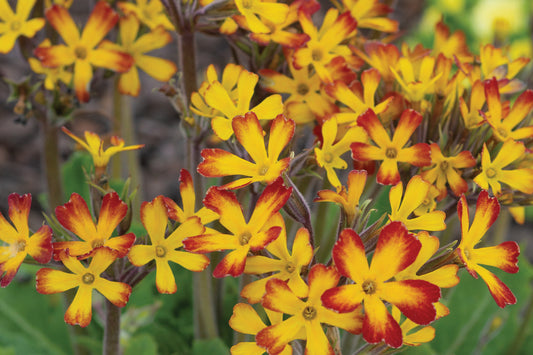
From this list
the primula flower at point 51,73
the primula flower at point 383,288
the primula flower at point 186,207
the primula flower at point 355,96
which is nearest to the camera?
the primula flower at point 383,288

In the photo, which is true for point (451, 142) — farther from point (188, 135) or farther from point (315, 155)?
point (188, 135)

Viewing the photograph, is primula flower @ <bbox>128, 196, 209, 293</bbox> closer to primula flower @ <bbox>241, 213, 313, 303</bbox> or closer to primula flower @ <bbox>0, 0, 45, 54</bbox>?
primula flower @ <bbox>241, 213, 313, 303</bbox>

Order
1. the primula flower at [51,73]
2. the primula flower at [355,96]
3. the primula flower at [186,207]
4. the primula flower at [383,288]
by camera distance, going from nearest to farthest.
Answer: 1. the primula flower at [383,288]
2. the primula flower at [186,207]
3. the primula flower at [355,96]
4. the primula flower at [51,73]

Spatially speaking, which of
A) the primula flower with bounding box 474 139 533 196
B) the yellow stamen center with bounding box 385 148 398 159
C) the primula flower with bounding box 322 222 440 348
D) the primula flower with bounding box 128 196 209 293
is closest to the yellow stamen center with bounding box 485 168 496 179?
the primula flower with bounding box 474 139 533 196

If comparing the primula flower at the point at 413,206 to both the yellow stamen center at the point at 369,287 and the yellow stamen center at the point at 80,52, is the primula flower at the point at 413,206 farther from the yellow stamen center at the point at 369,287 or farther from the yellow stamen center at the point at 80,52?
the yellow stamen center at the point at 80,52

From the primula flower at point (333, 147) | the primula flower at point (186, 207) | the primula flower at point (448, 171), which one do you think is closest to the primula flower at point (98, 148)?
the primula flower at point (186, 207)

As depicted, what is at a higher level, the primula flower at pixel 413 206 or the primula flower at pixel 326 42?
the primula flower at pixel 326 42

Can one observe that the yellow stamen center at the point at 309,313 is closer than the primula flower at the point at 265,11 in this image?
Yes

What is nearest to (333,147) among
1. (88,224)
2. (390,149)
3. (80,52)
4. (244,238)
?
(390,149)
